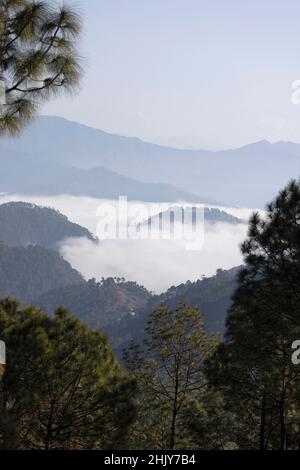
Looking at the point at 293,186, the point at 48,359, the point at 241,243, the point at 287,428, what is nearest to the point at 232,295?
the point at 241,243

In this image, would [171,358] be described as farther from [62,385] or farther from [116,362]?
[62,385]

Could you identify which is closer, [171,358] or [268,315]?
[268,315]

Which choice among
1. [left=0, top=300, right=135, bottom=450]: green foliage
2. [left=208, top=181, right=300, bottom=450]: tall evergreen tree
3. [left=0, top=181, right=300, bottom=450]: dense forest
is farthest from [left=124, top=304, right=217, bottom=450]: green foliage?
[left=0, top=300, right=135, bottom=450]: green foliage

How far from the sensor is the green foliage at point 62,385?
1139 centimetres

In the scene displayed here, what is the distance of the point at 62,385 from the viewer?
38.7ft

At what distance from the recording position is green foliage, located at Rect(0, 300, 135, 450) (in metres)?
11.4

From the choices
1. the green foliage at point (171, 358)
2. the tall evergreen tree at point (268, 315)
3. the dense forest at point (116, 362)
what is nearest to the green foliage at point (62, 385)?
the dense forest at point (116, 362)

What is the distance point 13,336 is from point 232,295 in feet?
16.0

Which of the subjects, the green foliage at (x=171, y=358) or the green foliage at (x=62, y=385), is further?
the green foliage at (x=171, y=358)

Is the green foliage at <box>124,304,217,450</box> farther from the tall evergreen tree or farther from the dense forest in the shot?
the tall evergreen tree

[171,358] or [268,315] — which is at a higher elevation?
[268,315]

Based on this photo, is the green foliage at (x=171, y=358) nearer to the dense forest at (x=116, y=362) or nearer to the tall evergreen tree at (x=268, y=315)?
the dense forest at (x=116, y=362)

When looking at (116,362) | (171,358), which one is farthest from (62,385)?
(171,358)

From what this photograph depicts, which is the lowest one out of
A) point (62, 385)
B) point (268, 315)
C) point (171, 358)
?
point (62, 385)
